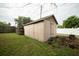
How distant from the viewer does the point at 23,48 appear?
1.73 metres

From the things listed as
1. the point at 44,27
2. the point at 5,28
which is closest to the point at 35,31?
the point at 44,27

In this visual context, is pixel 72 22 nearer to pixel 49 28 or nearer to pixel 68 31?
pixel 68 31

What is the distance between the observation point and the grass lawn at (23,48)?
1.71 m

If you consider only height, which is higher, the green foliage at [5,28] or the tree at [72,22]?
the tree at [72,22]

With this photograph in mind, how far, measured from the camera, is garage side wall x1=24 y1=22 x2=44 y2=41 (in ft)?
5.77

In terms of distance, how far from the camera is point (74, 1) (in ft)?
5.72

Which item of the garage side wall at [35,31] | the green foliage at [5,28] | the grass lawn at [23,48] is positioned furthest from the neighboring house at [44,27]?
the green foliage at [5,28]

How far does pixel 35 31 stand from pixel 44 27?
12cm

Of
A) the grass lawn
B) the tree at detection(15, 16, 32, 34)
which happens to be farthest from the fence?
the tree at detection(15, 16, 32, 34)

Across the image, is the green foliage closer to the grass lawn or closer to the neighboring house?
the grass lawn

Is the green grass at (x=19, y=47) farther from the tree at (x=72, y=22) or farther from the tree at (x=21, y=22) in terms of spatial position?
Result: the tree at (x=72, y=22)

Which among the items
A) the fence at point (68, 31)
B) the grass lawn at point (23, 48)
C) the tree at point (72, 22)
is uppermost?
the tree at point (72, 22)

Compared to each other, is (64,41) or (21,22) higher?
(21,22)

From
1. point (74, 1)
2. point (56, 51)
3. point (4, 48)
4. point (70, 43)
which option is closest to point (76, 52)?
point (70, 43)
